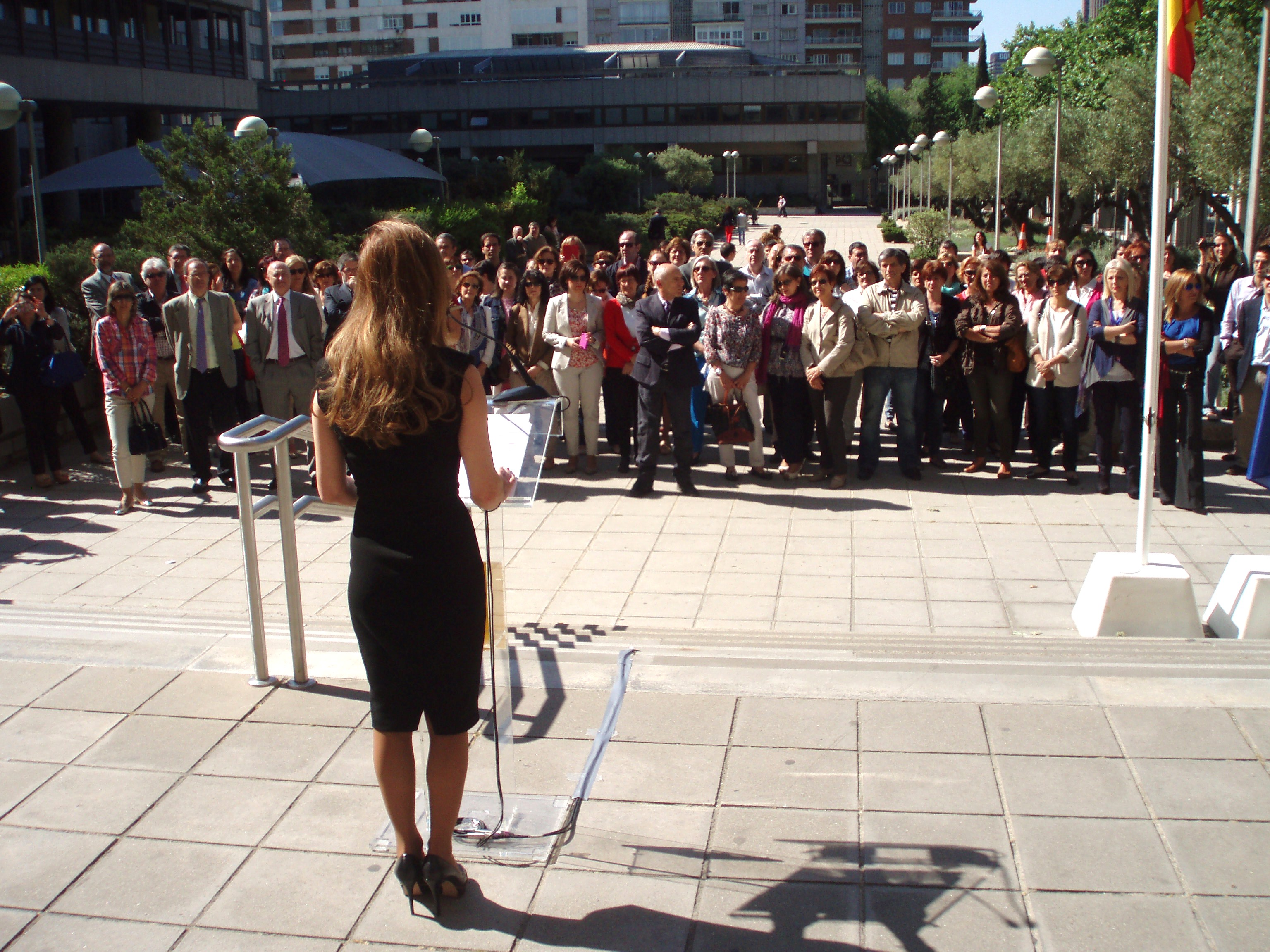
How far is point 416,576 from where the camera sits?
319 centimetres

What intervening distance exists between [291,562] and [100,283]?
7.36 meters

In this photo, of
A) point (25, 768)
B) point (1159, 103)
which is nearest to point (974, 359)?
point (1159, 103)

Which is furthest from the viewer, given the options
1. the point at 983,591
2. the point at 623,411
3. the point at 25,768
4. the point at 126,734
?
the point at 623,411

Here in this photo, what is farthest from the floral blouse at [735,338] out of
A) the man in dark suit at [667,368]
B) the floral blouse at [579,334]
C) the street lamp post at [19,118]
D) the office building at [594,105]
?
the office building at [594,105]

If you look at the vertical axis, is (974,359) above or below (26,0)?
below

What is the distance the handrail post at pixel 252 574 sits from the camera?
15.7 feet

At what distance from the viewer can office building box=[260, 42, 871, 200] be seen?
8238cm

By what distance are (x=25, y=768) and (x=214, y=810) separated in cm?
88

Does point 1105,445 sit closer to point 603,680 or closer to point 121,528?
point 603,680

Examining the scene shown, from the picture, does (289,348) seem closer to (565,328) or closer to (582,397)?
(565,328)

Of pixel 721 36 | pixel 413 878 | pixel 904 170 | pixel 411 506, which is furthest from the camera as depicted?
pixel 721 36

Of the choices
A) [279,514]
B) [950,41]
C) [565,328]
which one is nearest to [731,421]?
[565,328]

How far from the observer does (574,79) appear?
8238 cm

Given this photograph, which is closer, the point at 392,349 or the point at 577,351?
the point at 392,349
